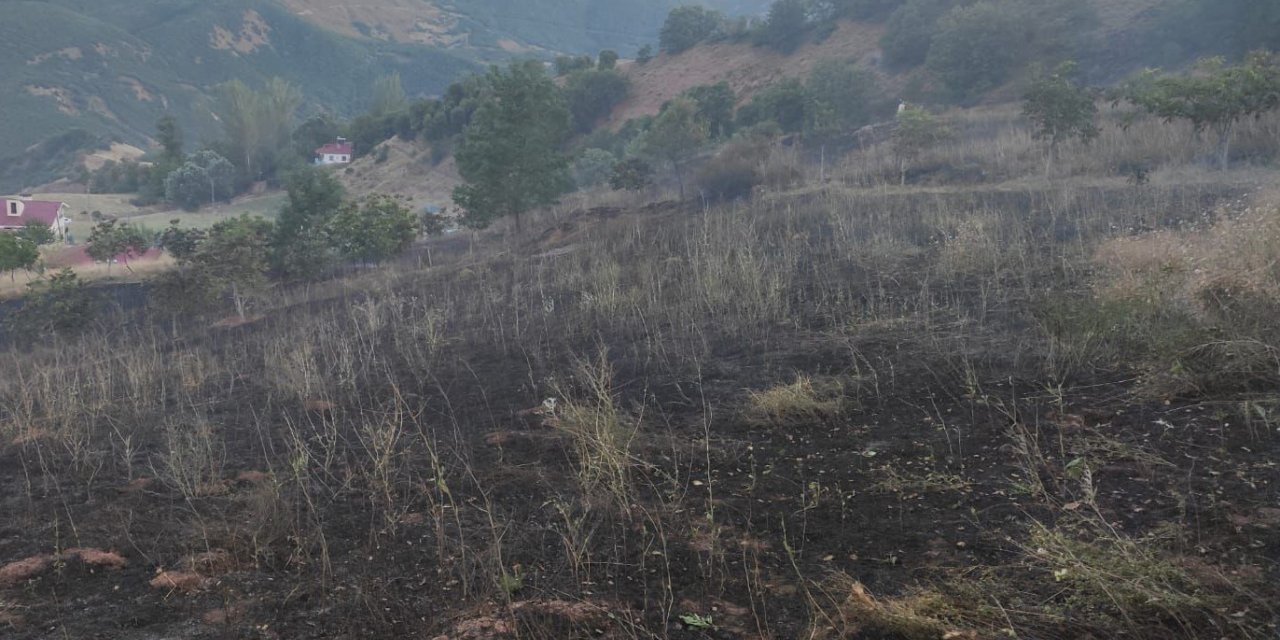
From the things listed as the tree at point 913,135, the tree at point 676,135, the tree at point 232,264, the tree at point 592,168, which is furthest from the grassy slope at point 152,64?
the tree at point 913,135

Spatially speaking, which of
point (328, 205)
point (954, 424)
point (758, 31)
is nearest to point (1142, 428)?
point (954, 424)

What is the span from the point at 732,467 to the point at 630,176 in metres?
20.2

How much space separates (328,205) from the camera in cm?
1998

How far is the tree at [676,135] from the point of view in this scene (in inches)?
1001

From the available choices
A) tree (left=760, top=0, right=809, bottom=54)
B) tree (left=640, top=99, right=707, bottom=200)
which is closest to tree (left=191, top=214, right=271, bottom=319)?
tree (left=640, top=99, right=707, bottom=200)

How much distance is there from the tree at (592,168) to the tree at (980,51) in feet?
44.1

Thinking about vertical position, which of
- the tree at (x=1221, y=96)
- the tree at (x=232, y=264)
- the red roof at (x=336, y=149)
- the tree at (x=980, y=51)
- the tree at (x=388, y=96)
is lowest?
the tree at (x=232, y=264)

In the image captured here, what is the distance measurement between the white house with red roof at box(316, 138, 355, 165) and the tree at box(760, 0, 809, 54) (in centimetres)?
2813

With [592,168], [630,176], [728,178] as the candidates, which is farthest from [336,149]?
[728,178]

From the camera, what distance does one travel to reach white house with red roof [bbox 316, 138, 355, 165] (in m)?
55.5

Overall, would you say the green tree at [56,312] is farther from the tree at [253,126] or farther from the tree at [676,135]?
the tree at [253,126]

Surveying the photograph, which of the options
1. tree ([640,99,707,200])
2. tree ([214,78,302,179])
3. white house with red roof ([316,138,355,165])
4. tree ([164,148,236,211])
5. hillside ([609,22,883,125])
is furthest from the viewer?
tree ([214,78,302,179])

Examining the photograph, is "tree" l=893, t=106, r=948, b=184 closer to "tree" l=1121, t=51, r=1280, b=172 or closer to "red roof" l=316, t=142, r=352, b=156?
"tree" l=1121, t=51, r=1280, b=172

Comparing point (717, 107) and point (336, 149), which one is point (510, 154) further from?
point (336, 149)
